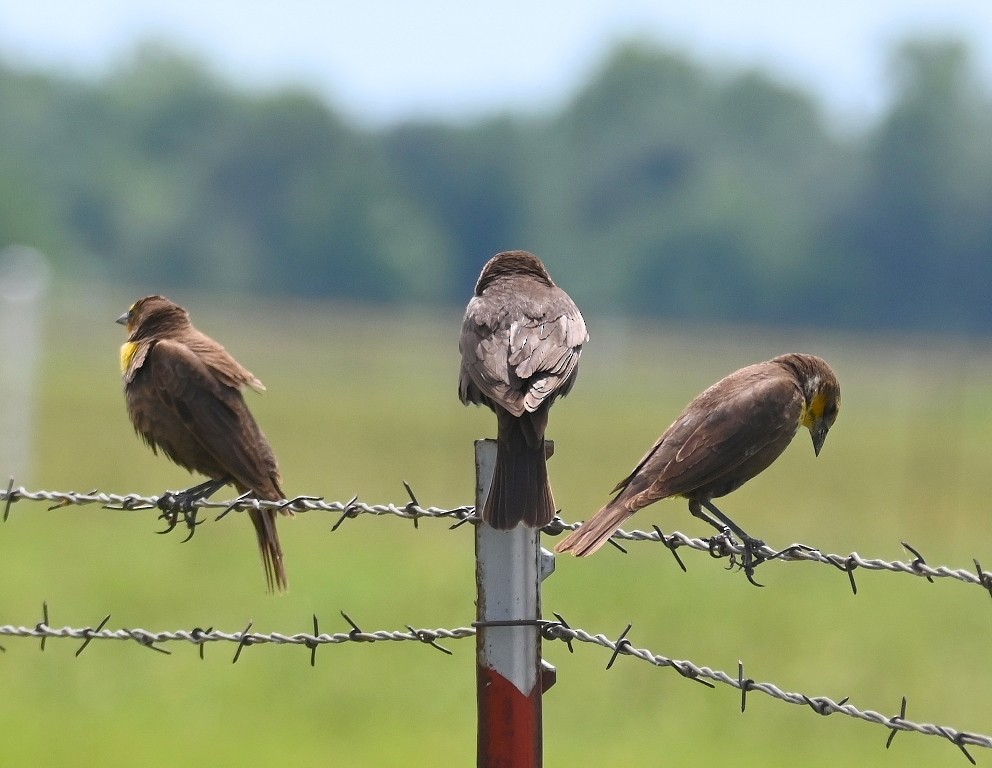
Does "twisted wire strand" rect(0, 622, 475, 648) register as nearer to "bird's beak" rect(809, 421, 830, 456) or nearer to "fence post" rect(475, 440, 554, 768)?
"fence post" rect(475, 440, 554, 768)

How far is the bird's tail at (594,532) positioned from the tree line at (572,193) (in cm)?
8833

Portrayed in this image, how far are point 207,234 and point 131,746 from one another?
9593cm

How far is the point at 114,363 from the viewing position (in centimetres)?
6275

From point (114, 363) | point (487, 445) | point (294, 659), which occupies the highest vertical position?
point (487, 445)

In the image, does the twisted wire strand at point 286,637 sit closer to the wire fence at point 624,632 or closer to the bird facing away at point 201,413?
the wire fence at point 624,632

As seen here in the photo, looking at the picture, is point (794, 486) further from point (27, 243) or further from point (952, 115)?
point (952, 115)

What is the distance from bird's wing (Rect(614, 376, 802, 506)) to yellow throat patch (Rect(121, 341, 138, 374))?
8.66ft

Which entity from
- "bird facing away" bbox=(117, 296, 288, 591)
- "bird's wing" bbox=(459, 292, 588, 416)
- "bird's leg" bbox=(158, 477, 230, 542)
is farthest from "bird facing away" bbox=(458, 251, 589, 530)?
"bird's leg" bbox=(158, 477, 230, 542)

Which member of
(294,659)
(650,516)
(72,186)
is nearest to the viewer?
(294,659)

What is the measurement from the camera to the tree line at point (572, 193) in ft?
331

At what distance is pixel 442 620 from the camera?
51.9 feet

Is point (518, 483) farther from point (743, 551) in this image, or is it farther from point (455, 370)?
point (455, 370)

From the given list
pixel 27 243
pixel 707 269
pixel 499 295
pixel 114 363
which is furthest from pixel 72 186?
pixel 499 295

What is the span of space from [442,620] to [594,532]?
1057cm
